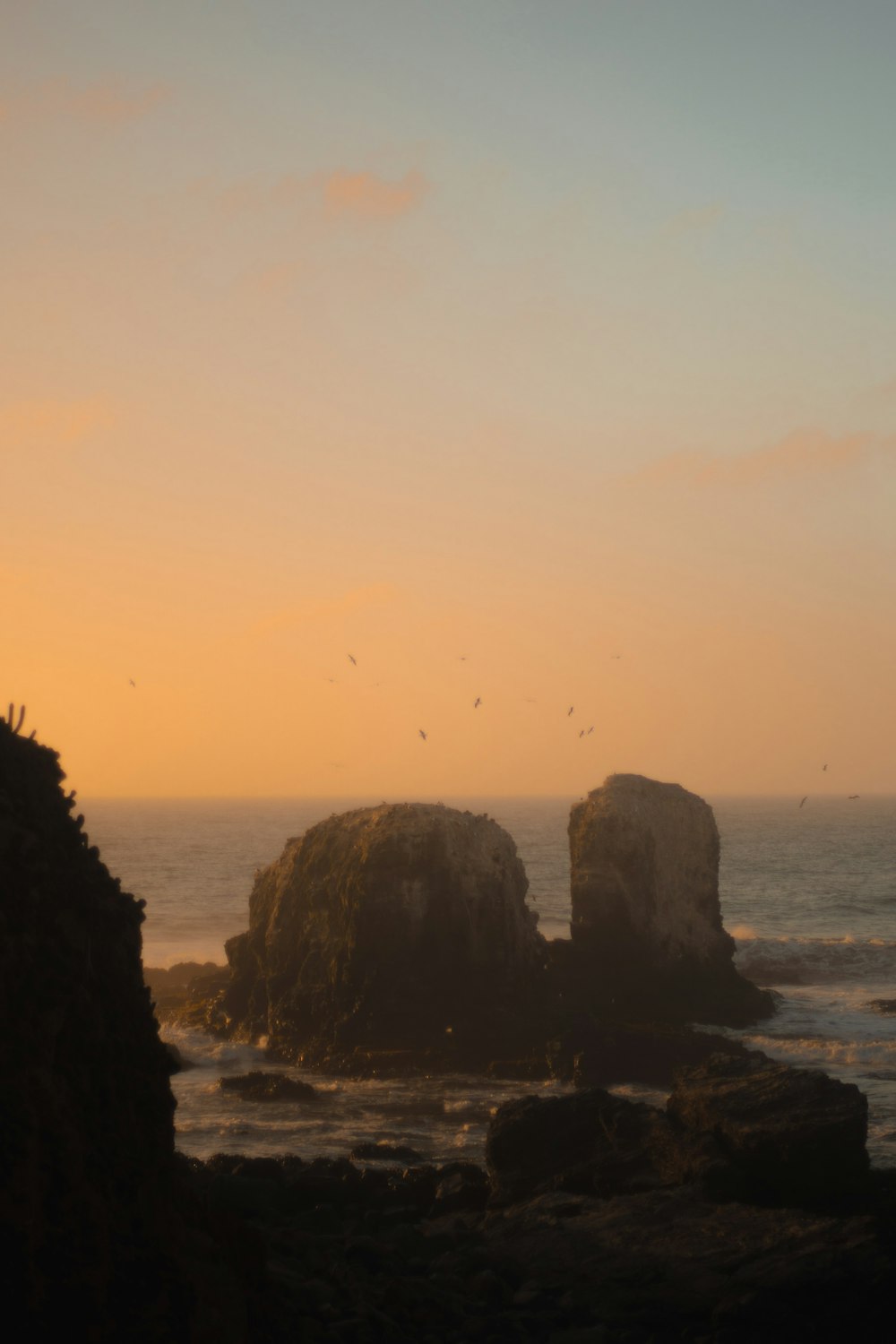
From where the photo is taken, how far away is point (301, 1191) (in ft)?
61.0

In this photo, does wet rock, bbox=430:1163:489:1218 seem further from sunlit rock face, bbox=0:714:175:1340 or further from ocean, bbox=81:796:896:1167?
sunlit rock face, bbox=0:714:175:1340

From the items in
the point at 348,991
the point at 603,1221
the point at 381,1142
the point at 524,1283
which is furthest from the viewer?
the point at 348,991

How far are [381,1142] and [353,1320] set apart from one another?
41.3 ft

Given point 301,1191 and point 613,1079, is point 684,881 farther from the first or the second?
point 301,1191

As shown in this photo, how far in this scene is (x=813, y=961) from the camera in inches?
1957

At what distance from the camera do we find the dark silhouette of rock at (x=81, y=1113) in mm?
9070

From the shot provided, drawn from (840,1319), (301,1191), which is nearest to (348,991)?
(301,1191)

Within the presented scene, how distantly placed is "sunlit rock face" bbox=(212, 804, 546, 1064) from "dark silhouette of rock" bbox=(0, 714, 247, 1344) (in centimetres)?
2143

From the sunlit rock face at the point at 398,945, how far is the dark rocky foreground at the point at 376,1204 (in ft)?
31.8

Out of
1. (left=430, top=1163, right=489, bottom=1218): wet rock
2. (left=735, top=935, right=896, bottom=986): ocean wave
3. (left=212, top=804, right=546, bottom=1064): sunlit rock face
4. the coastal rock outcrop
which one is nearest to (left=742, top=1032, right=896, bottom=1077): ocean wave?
(left=212, top=804, right=546, bottom=1064): sunlit rock face

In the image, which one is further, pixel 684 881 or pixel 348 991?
pixel 684 881

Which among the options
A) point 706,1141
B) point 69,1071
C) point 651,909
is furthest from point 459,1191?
point 651,909

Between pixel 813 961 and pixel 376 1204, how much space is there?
35.3 meters

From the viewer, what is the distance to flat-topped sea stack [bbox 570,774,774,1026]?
3647 cm
